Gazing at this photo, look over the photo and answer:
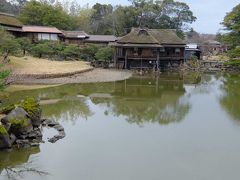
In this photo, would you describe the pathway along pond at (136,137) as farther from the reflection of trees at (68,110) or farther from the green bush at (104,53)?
the green bush at (104,53)

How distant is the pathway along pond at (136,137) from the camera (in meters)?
10.5

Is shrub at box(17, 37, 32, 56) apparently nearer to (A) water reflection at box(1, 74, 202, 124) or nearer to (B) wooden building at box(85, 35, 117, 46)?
(B) wooden building at box(85, 35, 117, 46)

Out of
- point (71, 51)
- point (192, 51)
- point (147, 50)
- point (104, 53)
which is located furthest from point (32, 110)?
point (192, 51)

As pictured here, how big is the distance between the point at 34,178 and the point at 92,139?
13.1ft

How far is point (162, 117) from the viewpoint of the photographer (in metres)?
17.6

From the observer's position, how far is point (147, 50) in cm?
3988

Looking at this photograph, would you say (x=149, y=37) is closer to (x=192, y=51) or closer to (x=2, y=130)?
(x=192, y=51)

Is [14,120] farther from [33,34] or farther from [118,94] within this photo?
[33,34]

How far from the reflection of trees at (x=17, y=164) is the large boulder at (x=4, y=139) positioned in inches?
11.4

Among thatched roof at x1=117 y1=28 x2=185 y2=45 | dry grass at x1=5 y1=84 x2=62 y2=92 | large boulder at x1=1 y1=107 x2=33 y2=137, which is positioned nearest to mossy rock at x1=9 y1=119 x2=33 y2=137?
large boulder at x1=1 y1=107 x2=33 y2=137

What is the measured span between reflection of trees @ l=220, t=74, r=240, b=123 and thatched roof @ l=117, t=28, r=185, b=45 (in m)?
10.5

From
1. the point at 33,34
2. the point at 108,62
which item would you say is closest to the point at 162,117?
the point at 108,62

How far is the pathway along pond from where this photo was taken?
1048 cm

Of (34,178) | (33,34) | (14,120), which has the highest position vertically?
(33,34)
